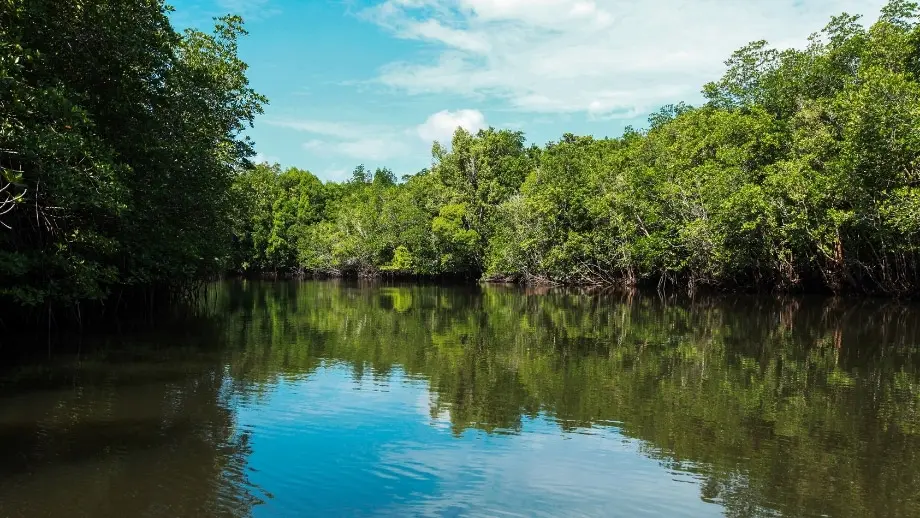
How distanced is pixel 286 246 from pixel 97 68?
61.4 m

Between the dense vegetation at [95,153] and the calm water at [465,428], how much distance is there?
2230 millimetres

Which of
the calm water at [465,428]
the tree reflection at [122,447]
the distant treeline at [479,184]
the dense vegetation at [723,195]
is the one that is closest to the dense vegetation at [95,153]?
the distant treeline at [479,184]

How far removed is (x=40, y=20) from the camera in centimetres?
1155

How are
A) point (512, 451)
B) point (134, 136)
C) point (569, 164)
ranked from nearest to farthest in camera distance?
point (512, 451), point (134, 136), point (569, 164)

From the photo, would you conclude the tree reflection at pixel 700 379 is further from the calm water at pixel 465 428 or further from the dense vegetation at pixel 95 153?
the dense vegetation at pixel 95 153

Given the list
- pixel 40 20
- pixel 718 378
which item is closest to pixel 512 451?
pixel 718 378

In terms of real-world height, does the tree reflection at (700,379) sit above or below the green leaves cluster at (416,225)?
below

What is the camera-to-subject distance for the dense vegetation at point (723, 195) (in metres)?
25.6

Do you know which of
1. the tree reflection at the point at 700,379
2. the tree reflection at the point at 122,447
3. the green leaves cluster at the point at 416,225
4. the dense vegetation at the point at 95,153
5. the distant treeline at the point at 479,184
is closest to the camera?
the tree reflection at the point at 122,447

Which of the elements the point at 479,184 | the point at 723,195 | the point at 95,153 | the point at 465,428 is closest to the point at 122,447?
the point at 465,428

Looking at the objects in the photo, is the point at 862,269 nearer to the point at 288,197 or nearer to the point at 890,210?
the point at 890,210

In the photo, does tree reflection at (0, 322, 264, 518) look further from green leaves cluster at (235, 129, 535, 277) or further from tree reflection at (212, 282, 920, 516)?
green leaves cluster at (235, 129, 535, 277)

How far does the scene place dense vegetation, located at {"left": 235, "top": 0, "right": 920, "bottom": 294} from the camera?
25.6 meters

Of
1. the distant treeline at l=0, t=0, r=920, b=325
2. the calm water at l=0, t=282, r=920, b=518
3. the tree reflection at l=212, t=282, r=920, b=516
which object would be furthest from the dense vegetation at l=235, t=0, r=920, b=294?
the calm water at l=0, t=282, r=920, b=518
